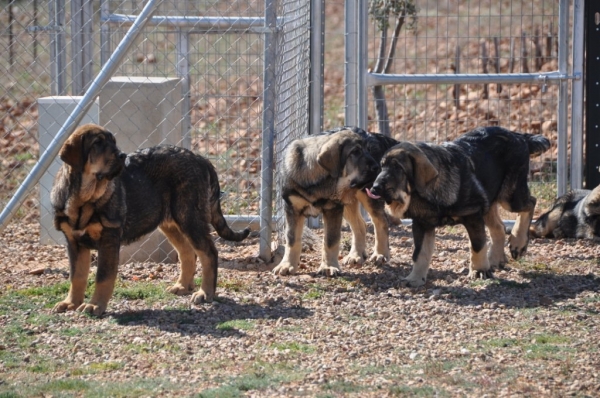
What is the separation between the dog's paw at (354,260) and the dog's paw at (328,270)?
0.44 meters

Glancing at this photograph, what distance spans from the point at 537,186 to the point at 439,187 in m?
4.32

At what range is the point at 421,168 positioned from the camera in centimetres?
756

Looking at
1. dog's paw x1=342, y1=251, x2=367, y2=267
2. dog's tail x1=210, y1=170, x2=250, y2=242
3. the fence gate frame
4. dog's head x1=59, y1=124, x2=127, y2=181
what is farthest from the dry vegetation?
the fence gate frame

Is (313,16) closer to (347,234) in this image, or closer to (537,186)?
(347,234)

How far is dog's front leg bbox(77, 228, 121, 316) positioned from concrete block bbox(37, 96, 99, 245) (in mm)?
2127

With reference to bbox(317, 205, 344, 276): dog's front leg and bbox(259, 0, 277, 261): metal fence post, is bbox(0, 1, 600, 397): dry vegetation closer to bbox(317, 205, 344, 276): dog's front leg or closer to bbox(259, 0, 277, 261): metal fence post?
bbox(317, 205, 344, 276): dog's front leg

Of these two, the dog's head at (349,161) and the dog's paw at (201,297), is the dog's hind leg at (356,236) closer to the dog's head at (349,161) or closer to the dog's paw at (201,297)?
the dog's head at (349,161)

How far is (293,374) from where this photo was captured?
543 cm

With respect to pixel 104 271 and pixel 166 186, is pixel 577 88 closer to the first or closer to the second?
pixel 166 186

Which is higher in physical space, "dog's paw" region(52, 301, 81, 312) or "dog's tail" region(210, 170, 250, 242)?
"dog's tail" region(210, 170, 250, 242)

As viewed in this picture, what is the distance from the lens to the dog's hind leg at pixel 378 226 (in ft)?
28.4

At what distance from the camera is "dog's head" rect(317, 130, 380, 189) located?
7.86 meters

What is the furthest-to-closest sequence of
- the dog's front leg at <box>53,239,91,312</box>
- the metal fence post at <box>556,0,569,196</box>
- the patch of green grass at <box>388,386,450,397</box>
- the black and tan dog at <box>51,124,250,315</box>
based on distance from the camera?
1. the metal fence post at <box>556,0,569,196</box>
2. the dog's front leg at <box>53,239,91,312</box>
3. the black and tan dog at <box>51,124,250,315</box>
4. the patch of green grass at <box>388,386,450,397</box>

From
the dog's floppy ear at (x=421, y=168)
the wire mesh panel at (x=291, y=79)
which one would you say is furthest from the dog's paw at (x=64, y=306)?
the dog's floppy ear at (x=421, y=168)
